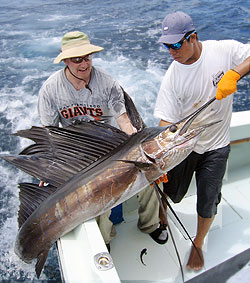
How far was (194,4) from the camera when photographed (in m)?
11.2

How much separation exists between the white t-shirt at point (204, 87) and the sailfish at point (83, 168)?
0.28 metres

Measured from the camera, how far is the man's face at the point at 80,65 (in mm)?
2001

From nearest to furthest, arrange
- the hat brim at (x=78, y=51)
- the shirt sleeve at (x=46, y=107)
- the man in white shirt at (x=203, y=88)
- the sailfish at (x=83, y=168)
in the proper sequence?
1. the sailfish at (x=83, y=168)
2. the man in white shirt at (x=203, y=88)
3. the hat brim at (x=78, y=51)
4. the shirt sleeve at (x=46, y=107)

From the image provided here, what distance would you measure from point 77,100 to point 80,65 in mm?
253

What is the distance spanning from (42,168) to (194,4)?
11.1m

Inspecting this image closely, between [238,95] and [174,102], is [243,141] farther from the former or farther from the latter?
[238,95]

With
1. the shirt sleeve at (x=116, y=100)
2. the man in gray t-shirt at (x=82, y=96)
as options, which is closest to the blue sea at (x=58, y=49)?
the man in gray t-shirt at (x=82, y=96)

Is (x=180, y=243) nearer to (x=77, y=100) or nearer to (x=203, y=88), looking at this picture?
(x=203, y=88)

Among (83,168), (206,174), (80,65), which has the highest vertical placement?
(80,65)

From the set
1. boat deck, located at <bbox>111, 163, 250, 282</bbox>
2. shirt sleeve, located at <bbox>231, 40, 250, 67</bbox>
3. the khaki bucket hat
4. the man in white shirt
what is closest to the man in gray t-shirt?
the khaki bucket hat

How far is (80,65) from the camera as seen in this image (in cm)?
202

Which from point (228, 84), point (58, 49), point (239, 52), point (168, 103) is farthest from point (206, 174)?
point (58, 49)

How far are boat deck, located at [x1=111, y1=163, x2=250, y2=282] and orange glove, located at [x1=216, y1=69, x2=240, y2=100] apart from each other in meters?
1.18

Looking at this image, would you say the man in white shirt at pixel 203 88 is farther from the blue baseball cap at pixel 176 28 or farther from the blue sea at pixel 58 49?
the blue sea at pixel 58 49
